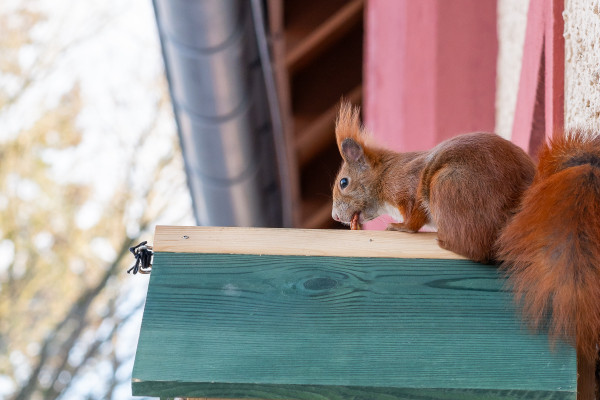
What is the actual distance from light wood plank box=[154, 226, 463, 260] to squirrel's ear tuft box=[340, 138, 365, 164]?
610 mm

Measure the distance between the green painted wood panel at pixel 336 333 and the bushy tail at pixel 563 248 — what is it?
1.9 inches

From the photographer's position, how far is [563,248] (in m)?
1.11

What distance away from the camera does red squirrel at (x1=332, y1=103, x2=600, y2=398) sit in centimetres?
110

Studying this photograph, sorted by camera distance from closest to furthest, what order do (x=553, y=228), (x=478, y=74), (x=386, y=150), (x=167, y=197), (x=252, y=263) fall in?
1. (x=553, y=228)
2. (x=252, y=263)
3. (x=386, y=150)
4. (x=478, y=74)
5. (x=167, y=197)

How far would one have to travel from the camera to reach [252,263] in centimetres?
127

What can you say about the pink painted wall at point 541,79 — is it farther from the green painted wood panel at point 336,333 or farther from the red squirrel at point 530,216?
the green painted wood panel at point 336,333

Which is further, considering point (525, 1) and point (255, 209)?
point (255, 209)

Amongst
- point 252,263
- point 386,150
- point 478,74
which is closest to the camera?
point 252,263

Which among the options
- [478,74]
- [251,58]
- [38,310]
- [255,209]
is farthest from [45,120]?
[478,74]

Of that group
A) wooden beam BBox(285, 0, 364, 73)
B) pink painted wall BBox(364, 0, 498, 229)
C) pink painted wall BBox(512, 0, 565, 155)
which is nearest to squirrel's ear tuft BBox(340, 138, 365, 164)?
pink painted wall BBox(512, 0, 565, 155)

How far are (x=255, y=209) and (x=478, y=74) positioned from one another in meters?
1.03

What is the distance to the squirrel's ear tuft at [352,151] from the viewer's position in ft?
6.34

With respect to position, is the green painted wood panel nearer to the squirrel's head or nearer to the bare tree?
the squirrel's head

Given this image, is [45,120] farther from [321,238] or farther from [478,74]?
[321,238]
